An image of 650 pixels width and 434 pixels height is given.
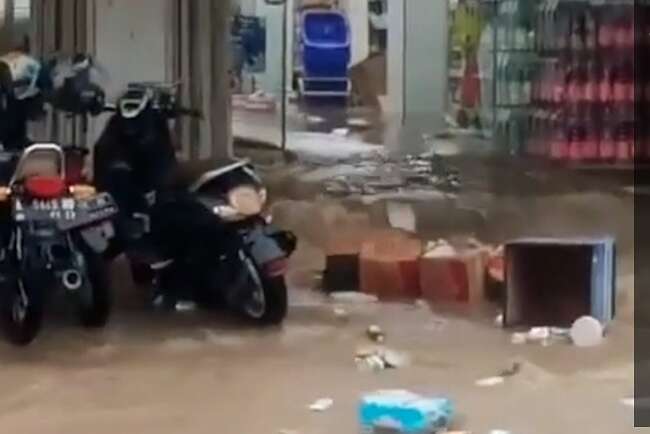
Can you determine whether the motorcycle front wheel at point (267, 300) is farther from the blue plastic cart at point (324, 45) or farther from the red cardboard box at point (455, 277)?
the blue plastic cart at point (324, 45)

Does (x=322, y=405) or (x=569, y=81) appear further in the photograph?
(x=569, y=81)

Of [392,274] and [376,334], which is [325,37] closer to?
[392,274]

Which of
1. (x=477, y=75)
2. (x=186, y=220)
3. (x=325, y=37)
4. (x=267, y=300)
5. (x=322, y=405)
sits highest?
(x=325, y=37)

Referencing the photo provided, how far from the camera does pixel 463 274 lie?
4977 millimetres

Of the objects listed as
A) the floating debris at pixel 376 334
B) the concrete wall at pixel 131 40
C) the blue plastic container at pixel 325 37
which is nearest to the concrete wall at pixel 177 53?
the concrete wall at pixel 131 40

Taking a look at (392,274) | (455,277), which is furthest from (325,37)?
(455,277)

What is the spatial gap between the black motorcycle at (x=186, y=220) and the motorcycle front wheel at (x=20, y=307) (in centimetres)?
47

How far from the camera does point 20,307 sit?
4410 mm

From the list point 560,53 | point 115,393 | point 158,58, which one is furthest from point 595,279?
point 560,53

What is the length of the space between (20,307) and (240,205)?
72cm

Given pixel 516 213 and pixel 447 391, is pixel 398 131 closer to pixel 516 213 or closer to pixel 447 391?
pixel 516 213

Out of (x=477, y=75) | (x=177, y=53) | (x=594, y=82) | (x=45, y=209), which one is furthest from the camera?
(x=477, y=75)

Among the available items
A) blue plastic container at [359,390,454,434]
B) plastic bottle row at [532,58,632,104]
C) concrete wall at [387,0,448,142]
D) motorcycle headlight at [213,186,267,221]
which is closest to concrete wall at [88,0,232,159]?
motorcycle headlight at [213,186,267,221]

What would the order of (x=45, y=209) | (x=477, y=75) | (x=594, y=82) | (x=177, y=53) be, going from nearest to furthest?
(x=45, y=209), (x=177, y=53), (x=594, y=82), (x=477, y=75)
